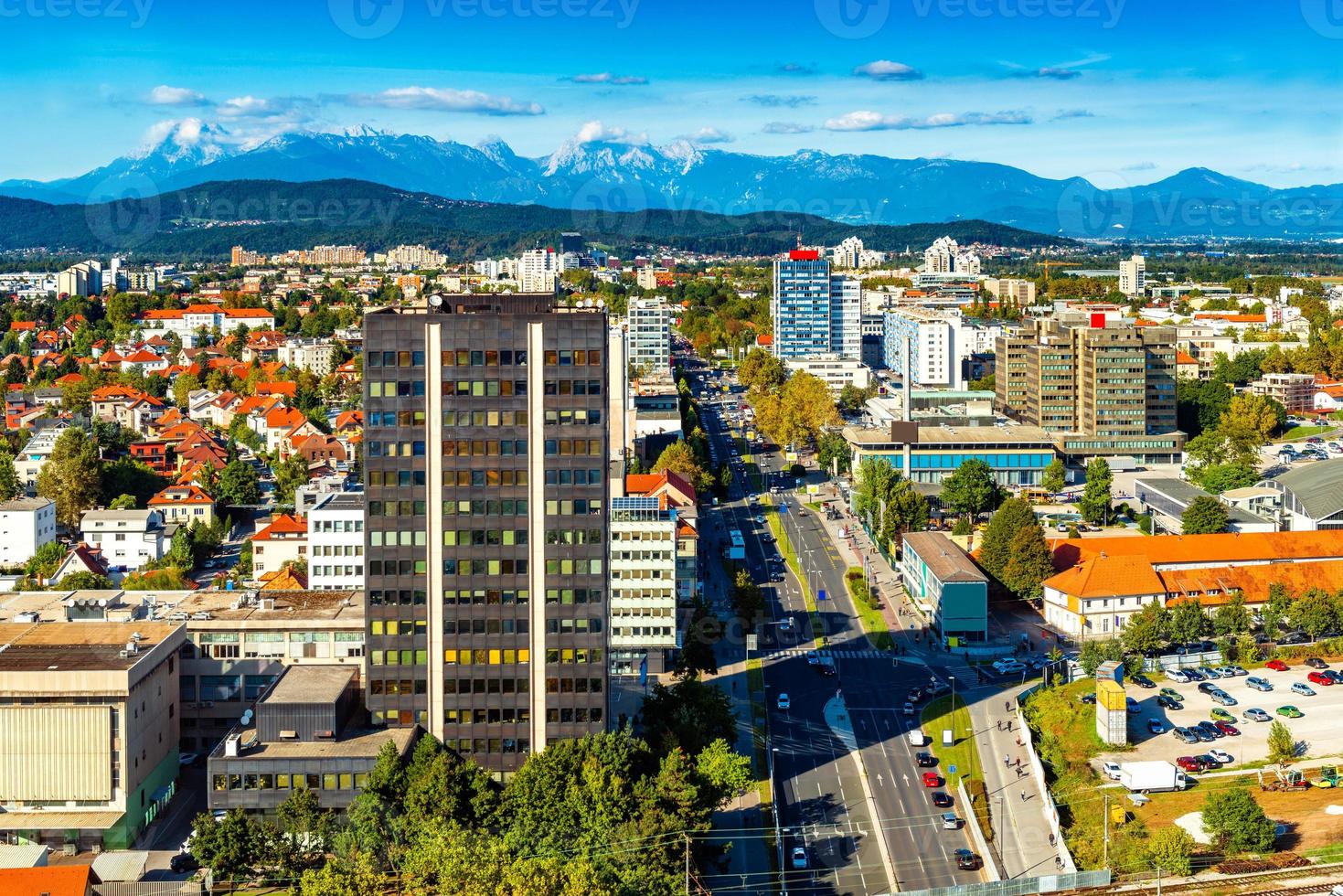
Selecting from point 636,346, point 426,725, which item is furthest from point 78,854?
point 636,346

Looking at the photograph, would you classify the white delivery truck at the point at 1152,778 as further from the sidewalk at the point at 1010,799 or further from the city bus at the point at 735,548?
the city bus at the point at 735,548

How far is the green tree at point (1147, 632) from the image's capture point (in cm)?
3391

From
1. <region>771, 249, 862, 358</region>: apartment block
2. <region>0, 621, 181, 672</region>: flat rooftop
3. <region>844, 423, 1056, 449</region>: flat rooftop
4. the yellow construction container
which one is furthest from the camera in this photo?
<region>771, 249, 862, 358</region>: apartment block

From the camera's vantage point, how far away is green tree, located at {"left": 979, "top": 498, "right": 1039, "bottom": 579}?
40.4 metres

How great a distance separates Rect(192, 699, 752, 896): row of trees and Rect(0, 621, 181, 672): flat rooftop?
3888 mm

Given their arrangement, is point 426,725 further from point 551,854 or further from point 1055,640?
point 1055,640

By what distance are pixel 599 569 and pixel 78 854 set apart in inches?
389

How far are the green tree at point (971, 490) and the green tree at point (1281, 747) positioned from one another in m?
21.8

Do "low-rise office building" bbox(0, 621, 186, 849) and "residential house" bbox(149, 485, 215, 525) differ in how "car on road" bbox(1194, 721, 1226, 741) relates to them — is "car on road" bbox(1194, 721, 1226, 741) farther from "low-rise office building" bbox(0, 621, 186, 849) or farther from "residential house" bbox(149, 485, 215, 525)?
"residential house" bbox(149, 485, 215, 525)

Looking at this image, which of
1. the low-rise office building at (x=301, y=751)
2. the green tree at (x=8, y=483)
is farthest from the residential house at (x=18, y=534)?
A: the low-rise office building at (x=301, y=751)

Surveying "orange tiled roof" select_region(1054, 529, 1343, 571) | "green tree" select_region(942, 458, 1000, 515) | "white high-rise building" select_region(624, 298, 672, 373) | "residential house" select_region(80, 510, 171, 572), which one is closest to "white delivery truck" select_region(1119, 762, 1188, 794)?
"orange tiled roof" select_region(1054, 529, 1343, 571)

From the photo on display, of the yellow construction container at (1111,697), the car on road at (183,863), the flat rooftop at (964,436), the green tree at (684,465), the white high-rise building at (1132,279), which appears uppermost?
the white high-rise building at (1132,279)

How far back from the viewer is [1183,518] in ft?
148

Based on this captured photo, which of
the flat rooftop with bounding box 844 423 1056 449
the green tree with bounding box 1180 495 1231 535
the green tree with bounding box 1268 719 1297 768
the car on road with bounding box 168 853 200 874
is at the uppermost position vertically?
the flat rooftop with bounding box 844 423 1056 449
